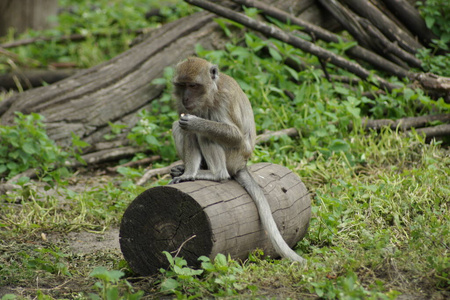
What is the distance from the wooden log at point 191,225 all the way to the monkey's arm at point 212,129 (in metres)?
0.60

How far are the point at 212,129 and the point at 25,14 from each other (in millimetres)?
10371

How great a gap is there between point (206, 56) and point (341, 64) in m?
2.28

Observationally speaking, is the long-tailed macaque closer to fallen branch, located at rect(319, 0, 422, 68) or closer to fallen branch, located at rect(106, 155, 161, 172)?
fallen branch, located at rect(106, 155, 161, 172)

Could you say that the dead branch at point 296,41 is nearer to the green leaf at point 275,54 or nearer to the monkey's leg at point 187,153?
the green leaf at point 275,54

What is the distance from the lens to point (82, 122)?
8.55m

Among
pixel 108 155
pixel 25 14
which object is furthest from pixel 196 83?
pixel 25 14

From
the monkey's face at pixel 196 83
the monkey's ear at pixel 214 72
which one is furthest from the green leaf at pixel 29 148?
the monkey's ear at pixel 214 72

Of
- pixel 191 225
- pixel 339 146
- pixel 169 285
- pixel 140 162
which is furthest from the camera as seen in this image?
pixel 140 162

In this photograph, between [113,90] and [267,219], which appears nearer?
[267,219]

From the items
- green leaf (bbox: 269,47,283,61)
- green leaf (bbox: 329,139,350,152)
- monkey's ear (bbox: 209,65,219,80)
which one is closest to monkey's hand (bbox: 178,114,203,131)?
monkey's ear (bbox: 209,65,219,80)

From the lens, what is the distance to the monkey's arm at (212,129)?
17.6 feet

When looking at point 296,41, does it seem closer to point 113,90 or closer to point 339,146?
point 339,146

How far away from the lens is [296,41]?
8.85m

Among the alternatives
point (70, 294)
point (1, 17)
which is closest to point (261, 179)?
point (70, 294)
